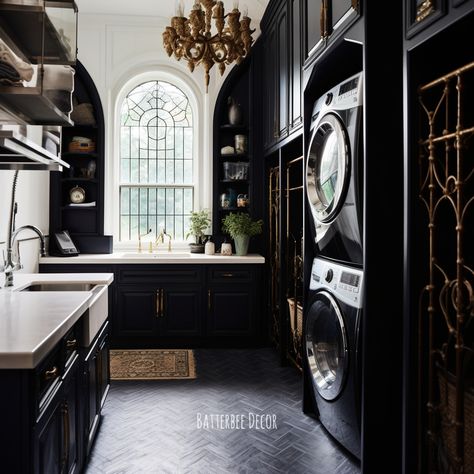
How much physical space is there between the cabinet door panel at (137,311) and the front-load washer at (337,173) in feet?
6.94

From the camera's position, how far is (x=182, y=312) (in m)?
4.65

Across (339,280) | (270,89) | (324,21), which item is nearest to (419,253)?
(339,280)

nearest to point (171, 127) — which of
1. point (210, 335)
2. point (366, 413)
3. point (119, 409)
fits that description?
point (210, 335)

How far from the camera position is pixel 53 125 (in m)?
2.60

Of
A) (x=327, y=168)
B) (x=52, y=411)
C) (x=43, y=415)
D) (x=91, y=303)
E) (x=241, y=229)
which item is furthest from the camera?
(x=241, y=229)

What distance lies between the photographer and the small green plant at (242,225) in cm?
481

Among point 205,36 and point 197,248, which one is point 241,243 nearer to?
point 197,248

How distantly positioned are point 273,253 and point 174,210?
1.35 m

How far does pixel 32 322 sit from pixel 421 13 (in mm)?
1767

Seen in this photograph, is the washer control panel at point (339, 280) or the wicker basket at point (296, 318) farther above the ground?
the washer control panel at point (339, 280)

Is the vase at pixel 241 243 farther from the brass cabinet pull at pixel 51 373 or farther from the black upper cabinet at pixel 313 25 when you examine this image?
the brass cabinet pull at pixel 51 373

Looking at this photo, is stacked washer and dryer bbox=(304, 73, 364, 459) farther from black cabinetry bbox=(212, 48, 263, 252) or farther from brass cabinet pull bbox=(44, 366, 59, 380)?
black cabinetry bbox=(212, 48, 263, 252)

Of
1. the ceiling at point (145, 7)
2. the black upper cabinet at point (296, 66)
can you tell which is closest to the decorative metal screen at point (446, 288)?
the black upper cabinet at point (296, 66)

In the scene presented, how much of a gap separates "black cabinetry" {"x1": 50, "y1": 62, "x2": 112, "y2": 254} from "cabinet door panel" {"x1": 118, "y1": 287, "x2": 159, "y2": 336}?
758 millimetres
